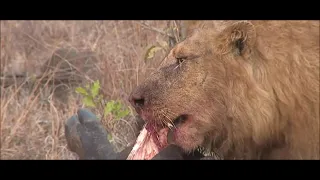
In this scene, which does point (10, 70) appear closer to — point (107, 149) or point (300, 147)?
point (107, 149)

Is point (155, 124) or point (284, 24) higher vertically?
point (284, 24)

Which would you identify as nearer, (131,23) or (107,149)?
(107,149)

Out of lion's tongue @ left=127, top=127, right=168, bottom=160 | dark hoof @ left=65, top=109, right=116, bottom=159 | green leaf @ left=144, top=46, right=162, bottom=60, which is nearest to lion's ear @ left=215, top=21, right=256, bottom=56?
lion's tongue @ left=127, top=127, right=168, bottom=160

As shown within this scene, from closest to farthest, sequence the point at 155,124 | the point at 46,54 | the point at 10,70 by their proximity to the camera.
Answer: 1. the point at 155,124
2. the point at 10,70
3. the point at 46,54

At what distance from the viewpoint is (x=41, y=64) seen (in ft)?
16.7

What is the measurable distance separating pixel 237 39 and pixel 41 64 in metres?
3.02

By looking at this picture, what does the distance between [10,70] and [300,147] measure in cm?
311

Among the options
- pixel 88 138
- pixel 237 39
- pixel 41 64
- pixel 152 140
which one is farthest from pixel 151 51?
pixel 41 64

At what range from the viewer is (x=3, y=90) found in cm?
452

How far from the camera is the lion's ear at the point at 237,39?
2.36 m

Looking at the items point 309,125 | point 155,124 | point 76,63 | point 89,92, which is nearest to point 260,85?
point 309,125

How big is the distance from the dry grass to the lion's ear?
4.46 ft

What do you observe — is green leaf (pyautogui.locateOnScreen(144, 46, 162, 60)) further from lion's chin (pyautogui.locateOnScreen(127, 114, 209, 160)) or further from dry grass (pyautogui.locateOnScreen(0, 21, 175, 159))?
lion's chin (pyautogui.locateOnScreen(127, 114, 209, 160))

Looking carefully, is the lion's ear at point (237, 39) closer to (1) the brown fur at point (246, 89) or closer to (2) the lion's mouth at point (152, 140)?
(1) the brown fur at point (246, 89)
